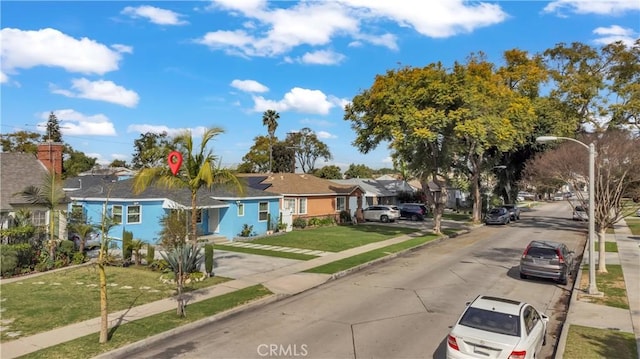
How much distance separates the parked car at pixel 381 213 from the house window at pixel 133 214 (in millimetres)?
25439

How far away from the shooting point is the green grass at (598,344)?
33.3 feet

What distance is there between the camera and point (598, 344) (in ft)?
35.9

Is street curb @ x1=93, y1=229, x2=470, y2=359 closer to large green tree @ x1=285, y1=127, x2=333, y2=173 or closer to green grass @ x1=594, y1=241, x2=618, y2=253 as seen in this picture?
green grass @ x1=594, y1=241, x2=618, y2=253

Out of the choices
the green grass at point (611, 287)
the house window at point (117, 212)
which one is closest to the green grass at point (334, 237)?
the house window at point (117, 212)

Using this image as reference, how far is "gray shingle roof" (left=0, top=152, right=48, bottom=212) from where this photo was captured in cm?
2206

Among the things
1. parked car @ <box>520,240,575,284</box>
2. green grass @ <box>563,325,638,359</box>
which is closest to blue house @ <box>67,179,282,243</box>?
parked car @ <box>520,240,575,284</box>

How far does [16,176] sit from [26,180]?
1.81ft

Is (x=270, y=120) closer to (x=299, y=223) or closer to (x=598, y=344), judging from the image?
(x=299, y=223)

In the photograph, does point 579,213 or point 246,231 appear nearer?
point 246,231

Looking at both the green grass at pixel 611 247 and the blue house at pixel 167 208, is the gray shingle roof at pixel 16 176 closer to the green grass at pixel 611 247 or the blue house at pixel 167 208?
the blue house at pixel 167 208

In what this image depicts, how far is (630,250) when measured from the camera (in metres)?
27.6

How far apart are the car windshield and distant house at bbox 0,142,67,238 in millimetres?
20461

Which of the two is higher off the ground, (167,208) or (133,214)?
(167,208)

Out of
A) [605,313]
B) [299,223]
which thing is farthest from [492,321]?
[299,223]
